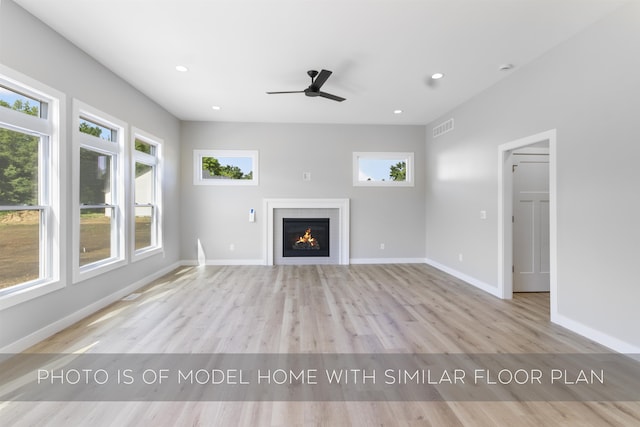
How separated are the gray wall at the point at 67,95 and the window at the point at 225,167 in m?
1.40

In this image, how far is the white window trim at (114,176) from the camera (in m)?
2.78

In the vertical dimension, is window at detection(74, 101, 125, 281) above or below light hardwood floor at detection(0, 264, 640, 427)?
above

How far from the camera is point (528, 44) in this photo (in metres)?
2.78

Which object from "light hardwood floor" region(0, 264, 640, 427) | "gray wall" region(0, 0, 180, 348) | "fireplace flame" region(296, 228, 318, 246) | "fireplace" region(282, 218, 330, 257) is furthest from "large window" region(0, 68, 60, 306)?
"fireplace flame" region(296, 228, 318, 246)

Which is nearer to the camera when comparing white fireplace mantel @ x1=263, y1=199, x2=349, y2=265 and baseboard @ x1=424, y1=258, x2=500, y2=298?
baseboard @ x1=424, y1=258, x2=500, y2=298

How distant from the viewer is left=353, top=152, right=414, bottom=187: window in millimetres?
5754

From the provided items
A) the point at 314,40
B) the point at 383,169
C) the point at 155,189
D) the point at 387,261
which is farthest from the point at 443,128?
the point at 155,189

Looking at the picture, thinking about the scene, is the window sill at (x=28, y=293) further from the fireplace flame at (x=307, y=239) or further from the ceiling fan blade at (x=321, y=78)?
the fireplace flame at (x=307, y=239)

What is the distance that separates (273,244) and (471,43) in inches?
177

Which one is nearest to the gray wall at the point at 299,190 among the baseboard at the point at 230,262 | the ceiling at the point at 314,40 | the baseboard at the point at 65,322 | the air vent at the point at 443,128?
the baseboard at the point at 230,262

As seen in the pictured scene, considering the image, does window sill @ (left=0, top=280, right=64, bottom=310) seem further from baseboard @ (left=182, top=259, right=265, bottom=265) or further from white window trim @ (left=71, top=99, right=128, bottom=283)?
baseboard @ (left=182, top=259, right=265, bottom=265)

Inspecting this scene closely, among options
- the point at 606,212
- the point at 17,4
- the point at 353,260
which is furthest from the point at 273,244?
the point at 606,212

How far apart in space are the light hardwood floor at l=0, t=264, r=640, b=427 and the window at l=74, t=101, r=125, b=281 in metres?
0.66

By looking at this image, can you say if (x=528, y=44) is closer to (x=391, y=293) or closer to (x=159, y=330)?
(x=391, y=293)
